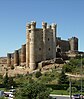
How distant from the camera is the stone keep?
74312mm

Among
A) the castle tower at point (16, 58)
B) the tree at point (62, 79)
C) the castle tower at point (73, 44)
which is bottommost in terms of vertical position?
the tree at point (62, 79)

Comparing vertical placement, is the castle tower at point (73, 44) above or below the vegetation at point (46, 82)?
above

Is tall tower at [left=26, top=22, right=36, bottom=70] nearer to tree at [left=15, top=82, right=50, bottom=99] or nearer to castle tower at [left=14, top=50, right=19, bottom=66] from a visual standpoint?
castle tower at [left=14, top=50, right=19, bottom=66]

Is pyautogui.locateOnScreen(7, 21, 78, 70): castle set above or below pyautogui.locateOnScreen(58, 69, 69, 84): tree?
above

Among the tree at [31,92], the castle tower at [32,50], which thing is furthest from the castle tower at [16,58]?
the tree at [31,92]

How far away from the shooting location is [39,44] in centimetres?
7481

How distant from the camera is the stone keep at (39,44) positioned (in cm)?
7431

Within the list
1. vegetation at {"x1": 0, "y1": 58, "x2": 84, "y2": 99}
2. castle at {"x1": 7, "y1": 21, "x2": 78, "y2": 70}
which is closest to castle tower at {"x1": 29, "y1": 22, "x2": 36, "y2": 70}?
castle at {"x1": 7, "y1": 21, "x2": 78, "y2": 70}

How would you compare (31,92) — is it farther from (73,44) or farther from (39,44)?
(73,44)

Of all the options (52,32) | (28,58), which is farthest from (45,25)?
(28,58)

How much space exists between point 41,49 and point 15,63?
30.1 feet

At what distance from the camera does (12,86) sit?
58.3 meters

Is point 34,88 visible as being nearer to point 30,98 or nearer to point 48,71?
point 30,98

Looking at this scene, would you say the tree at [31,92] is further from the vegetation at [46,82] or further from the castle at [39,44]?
the castle at [39,44]
